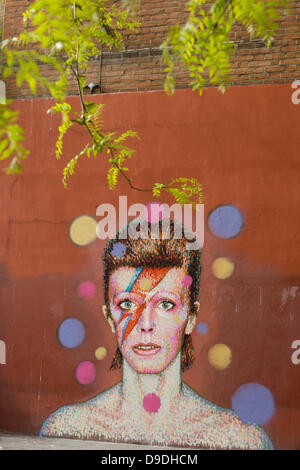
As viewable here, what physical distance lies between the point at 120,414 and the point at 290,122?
366 centimetres

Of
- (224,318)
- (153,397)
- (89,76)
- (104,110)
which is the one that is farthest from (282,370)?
(89,76)

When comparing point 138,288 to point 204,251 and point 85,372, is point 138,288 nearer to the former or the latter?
point 204,251

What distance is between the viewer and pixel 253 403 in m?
5.24

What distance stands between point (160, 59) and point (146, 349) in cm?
337

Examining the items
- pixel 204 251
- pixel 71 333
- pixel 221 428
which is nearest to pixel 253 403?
pixel 221 428

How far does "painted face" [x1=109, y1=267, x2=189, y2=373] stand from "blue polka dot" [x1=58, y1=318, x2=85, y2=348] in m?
0.41

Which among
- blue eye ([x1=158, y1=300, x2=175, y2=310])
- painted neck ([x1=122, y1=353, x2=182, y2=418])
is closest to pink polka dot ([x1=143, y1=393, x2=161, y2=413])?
painted neck ([x1=122, y1=353, x2=182, y2=418])

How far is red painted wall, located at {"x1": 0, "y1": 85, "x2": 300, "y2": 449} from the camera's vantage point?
535cm

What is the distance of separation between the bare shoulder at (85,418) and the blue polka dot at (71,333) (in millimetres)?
635

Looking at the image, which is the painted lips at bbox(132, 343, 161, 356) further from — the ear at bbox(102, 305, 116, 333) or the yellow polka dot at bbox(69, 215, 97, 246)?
the yellow polka dot at bbox(69, 215, 97, 246)

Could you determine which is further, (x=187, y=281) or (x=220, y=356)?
(x=187, y=281)

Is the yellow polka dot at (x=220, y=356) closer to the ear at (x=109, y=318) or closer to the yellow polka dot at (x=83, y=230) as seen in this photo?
the ear at (x=109, y=318)

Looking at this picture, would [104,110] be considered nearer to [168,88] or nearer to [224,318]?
[224,318]
